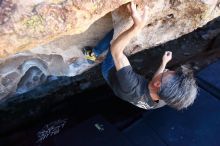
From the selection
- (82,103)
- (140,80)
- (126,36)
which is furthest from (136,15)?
(82,103)

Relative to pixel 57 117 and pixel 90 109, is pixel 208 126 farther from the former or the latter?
pixel 57 117

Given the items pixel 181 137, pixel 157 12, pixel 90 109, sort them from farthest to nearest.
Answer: pixel 90 109, pixel 181 137, pixel 157 12

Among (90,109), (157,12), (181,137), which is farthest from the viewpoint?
(90,109)

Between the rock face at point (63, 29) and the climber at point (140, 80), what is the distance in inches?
2.3

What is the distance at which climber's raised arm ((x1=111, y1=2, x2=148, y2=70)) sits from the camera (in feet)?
4.74

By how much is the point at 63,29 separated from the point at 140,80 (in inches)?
25.3

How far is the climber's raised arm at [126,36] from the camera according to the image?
1.44 m

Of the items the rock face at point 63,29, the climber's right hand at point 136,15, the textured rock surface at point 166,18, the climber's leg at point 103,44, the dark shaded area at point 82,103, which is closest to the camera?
the rock face at point 63,29

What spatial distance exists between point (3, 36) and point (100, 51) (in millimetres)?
739

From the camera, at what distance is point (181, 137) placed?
196 cm

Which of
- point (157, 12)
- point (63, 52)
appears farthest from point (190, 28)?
point (63, 52)

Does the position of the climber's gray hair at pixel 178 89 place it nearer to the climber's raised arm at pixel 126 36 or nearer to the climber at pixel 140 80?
the climber at pixel 140 80

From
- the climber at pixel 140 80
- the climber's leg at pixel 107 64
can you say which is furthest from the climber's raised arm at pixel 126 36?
the climber's leg at pixel 107 64

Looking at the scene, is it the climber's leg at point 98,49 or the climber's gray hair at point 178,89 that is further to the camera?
the climber's leg at point 98,49
